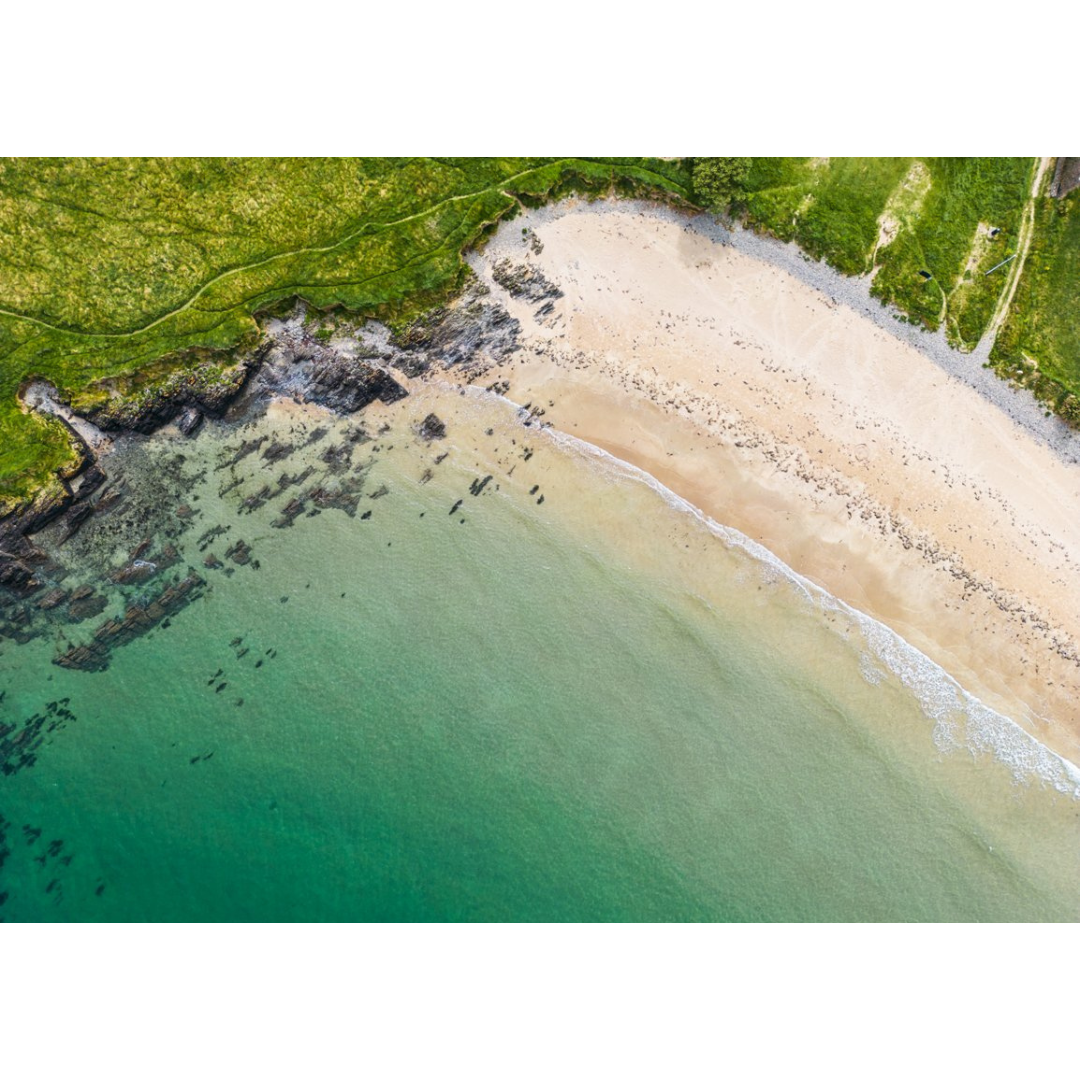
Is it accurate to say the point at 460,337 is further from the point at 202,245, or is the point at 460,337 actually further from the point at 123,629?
Answer: the point at 123,629

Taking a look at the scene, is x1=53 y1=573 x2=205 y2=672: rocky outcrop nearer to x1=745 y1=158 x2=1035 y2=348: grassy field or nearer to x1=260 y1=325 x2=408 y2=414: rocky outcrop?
x1=260 y1=325 x2=408 y2=414: rocky outcrop

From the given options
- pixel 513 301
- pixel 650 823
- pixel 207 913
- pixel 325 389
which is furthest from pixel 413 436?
pixel 207 913

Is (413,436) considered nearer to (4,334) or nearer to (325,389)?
(325,389)

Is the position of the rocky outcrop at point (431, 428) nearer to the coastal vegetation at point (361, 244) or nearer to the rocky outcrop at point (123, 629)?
the coastal vegetation at point (361, 244)

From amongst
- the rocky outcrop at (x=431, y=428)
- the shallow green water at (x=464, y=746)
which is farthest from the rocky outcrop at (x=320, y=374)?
the rocky outcrop at (x=431, y=428)

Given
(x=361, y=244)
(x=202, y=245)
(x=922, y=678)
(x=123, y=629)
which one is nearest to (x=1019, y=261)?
(x=922, y=678)

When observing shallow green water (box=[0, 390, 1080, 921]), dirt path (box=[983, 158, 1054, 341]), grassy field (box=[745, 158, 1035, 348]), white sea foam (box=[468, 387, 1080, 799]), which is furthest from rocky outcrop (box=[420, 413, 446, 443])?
dirt path (box=[983, 158, 1054, 341])
